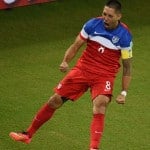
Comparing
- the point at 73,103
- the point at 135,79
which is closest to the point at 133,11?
the point at 135,79

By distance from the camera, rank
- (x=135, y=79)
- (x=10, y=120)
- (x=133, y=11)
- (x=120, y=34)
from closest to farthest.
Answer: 1. (x=120, y=34)
2. (x=10, y=120)
3. (x=135, y=79)
4. (x=133, y=11)

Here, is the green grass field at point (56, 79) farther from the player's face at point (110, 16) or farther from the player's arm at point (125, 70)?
the player's face at point (110, 16)

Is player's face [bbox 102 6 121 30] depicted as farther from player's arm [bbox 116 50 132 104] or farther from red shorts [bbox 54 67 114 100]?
red shorts [bbox 54 67 114 100]

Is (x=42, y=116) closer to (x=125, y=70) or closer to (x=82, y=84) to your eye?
(x=82, y=84)

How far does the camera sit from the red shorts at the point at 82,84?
5.18 m

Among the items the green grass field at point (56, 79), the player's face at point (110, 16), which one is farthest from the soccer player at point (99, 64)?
the green grass field at point (56, 79)

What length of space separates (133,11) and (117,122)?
4.67m

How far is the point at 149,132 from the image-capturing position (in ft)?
19.8

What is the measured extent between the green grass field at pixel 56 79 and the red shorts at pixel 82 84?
0.63m

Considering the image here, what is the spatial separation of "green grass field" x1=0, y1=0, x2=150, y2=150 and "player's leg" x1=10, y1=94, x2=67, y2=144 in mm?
112

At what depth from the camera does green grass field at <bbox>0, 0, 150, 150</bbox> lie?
19.1ft

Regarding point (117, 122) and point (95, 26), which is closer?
point (95, 26)

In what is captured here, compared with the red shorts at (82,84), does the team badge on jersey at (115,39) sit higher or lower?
higher

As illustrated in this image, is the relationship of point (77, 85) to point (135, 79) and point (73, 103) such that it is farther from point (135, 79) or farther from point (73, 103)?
point (135, 79)
